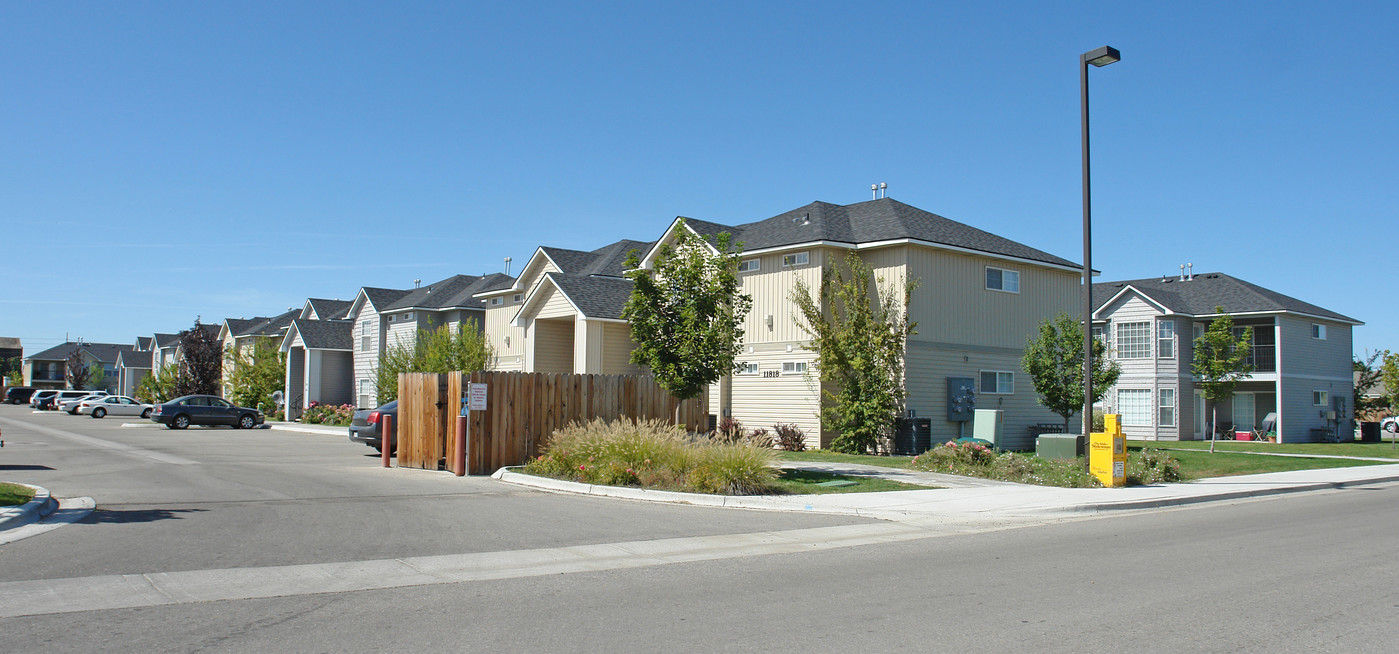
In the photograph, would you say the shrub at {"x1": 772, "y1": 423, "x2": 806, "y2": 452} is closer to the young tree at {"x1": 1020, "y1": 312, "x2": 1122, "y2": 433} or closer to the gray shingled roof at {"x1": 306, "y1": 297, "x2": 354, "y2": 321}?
the young tree at {"x1": 1020, "y1": 312, "x2": 1122, "y2": 433}

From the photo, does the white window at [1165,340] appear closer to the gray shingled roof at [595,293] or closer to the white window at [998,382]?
the white window at [998,382]

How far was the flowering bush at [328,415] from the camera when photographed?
152 feet

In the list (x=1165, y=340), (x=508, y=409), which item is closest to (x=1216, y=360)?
(x=1165, y=340)

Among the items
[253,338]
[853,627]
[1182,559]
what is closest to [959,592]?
[853,627]

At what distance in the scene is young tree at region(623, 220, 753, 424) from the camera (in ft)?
60.2

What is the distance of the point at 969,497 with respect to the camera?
16.0 meters

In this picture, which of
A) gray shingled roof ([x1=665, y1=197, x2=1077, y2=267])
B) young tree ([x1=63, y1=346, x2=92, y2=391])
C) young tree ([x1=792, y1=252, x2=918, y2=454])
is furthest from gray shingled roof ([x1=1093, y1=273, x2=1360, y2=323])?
young tree ([x1=63, y1=346, x2=92, y2=391])

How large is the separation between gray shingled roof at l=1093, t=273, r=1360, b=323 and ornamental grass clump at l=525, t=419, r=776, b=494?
31909 millimetres

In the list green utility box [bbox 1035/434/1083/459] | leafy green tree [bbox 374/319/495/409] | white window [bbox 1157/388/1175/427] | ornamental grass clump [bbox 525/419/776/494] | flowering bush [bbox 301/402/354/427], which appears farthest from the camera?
flowering bush [bbox 301/402/354/427]

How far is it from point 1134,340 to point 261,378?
45.3 meters

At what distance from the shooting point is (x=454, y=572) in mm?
9008

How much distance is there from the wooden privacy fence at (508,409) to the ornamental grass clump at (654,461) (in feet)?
3.86

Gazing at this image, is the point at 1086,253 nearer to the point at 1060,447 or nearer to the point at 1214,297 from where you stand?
the point at 1060,447

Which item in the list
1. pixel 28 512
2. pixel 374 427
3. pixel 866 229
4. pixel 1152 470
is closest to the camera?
pixel 28 512
